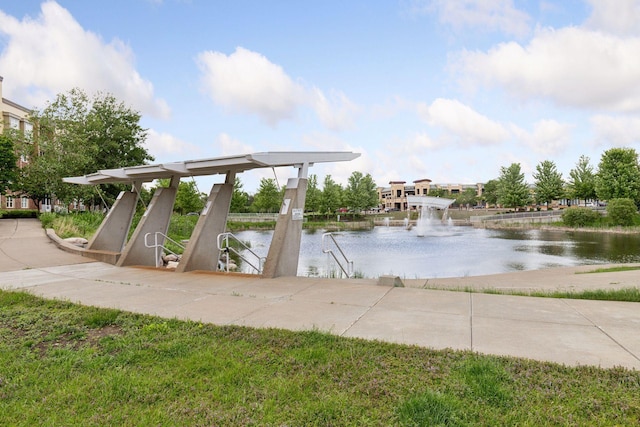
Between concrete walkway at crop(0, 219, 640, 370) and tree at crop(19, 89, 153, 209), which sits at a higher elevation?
tree at crop(19, 89, 153, 209)

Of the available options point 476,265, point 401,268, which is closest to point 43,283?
point 401,268

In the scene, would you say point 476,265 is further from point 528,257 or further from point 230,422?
point 230,422

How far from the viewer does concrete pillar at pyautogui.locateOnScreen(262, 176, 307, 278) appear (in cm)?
873

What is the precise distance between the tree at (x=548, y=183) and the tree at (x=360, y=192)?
3047 cm

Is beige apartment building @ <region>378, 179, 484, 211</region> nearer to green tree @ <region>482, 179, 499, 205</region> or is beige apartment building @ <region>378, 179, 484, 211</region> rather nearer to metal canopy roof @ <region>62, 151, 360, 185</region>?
green tree @ <region>482, 179, 499, 205</region>

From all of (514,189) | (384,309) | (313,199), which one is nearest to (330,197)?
(313,199)

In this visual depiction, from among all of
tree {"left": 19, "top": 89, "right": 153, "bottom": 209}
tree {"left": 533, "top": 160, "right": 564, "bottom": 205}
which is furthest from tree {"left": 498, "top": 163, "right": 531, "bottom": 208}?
tree {"left": 19, "top": 89, "right": 153, "bottom": 209}

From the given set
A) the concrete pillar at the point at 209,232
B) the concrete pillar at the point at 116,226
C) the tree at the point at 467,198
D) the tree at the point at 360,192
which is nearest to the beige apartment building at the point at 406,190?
the tree at the point at 467,198

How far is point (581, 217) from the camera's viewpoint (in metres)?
45.3

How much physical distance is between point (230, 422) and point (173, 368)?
3.74 feet

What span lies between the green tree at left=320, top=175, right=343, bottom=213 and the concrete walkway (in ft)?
192

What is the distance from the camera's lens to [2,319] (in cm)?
520

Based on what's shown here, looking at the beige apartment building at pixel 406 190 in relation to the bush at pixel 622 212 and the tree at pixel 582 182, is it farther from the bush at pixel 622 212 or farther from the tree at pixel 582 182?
the bush at pixel 622 212

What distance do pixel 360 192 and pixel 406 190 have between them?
54.9m
